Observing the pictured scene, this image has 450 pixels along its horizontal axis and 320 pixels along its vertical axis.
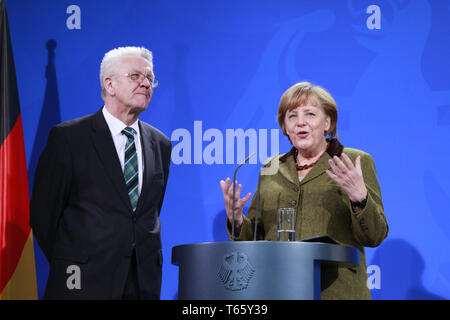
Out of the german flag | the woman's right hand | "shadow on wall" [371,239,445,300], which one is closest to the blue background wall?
"shadow on wall" [371,239,445,300]

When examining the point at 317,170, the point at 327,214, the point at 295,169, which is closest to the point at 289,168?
the point at 295,169

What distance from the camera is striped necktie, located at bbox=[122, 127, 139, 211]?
2.78m

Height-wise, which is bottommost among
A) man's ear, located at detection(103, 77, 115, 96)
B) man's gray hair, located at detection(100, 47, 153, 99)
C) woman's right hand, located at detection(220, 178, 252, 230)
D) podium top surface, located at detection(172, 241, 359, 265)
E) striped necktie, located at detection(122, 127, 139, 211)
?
podium top surface, located at detection(172, 241, 359, 265)

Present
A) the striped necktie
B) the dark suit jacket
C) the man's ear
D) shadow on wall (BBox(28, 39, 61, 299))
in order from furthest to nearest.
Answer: shadow on wall (BBox(28, 39, 61, 299)), the man's ear, the striped necktie, the dark suit jacket

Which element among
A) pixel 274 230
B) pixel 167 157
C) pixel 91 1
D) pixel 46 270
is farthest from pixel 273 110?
pixel 46 270

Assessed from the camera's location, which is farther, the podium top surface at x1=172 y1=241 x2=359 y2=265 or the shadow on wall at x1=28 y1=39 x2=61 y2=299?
the shadow on wall at x1=28 y1=39 x2=61 y2=299

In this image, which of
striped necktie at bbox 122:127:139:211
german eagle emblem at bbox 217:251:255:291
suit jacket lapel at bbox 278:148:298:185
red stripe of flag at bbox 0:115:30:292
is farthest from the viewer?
red stripe of flag at bbox 0:115:30:292

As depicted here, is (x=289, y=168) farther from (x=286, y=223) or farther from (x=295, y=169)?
(x=286, y=223)

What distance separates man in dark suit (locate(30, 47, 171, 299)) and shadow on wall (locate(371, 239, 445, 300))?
1474mm

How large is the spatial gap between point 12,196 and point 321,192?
1.78 meters

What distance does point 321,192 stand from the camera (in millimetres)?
2793

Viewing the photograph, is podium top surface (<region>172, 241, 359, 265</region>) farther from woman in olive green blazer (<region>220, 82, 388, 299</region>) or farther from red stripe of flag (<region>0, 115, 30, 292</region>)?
red stripe of flag (<region>0, 115, 30, 292</region>)
